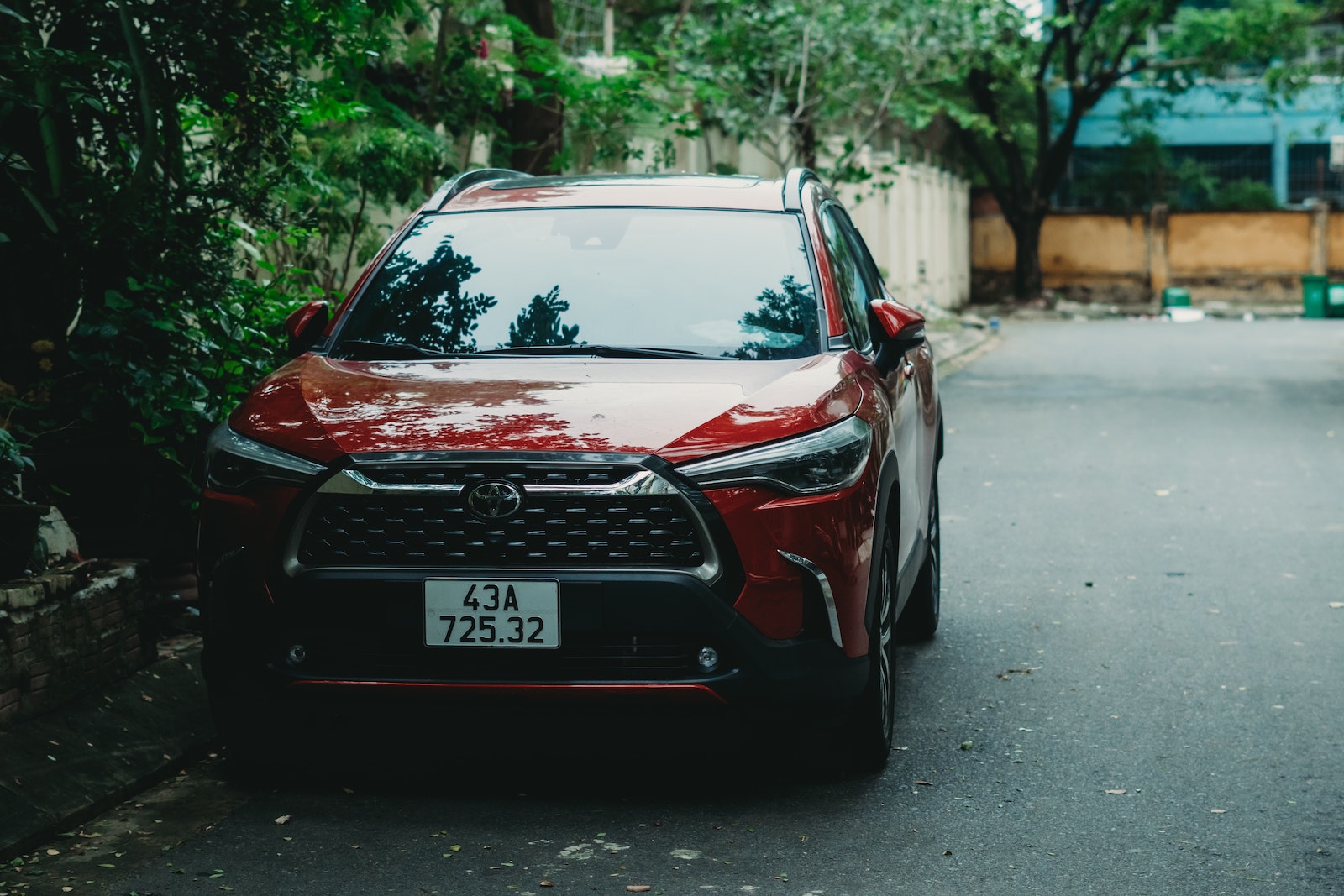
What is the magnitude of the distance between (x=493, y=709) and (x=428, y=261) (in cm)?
181

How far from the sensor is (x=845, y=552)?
15.1ft

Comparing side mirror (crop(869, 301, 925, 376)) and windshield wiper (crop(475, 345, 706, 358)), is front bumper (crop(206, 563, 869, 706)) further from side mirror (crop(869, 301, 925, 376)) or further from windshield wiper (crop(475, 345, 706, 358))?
side mirror (crop(869, 301, 925, 376))

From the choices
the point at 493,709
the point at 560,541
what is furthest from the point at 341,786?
the point at 560,541

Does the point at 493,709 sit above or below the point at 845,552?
below

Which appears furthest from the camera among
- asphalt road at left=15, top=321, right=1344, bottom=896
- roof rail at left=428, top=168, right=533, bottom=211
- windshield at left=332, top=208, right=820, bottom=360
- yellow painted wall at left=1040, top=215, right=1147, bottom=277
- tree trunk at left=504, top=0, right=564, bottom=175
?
yellow painted wall at left=1040, top=215, right=1147, bottom=277

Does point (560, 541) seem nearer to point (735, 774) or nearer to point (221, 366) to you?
point (735, 774)

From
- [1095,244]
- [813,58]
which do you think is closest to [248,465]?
[813,58]

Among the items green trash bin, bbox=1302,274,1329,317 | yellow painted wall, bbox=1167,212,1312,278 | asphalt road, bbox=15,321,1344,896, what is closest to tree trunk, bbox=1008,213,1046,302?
yellow painted wall, bbox=1167,212,1312,278

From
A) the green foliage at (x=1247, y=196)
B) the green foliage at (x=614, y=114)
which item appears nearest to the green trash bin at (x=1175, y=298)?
the green foliage at (x=1247, y=196)

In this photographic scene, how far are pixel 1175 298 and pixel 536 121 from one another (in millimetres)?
28670

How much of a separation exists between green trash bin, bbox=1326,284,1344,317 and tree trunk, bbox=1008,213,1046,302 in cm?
662

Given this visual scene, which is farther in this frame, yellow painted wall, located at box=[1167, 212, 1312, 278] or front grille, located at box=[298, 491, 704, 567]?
yellow painted wall, located at box=[1167, 212, 1312, 278]

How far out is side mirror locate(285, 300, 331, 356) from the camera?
18.3ft

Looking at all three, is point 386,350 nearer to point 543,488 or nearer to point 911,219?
point 543,488
